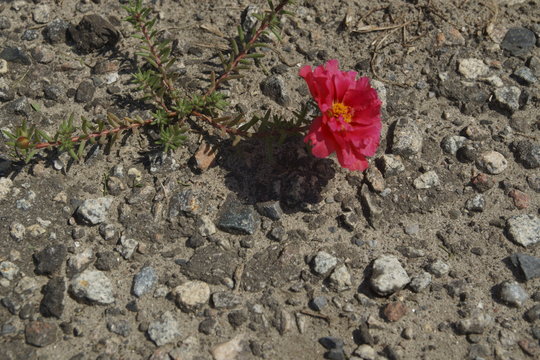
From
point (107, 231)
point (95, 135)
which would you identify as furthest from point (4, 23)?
point (107, 231)

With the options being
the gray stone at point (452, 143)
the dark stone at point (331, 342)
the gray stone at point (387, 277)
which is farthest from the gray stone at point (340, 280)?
the gray stone at point (452, 143)

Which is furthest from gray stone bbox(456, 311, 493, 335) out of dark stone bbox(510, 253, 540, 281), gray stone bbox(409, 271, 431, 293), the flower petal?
the flower petal

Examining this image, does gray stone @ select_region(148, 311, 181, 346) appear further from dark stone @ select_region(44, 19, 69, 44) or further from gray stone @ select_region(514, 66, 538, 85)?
gray stone @ select_region(514, 66, 538, 85)

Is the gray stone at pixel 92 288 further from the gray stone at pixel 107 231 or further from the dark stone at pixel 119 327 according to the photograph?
the gray stone at pixel 107 231

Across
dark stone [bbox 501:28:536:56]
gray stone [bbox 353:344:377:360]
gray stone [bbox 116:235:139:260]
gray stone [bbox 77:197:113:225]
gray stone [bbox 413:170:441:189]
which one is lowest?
gray stone [bbox 353:344:377:360]

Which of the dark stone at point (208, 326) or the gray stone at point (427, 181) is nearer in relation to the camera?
the dark stone at point (208, 326)

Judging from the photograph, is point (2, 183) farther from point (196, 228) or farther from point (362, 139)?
point (362, 139)

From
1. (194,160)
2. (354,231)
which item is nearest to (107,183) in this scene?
(194,160)
